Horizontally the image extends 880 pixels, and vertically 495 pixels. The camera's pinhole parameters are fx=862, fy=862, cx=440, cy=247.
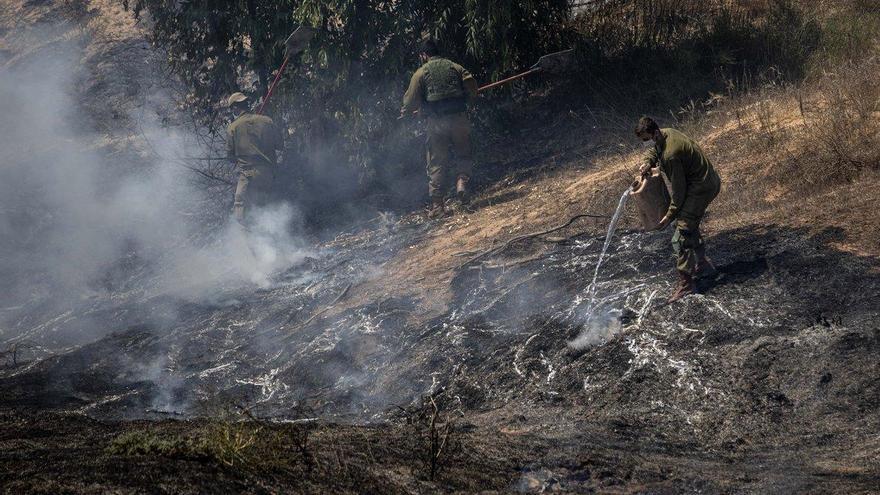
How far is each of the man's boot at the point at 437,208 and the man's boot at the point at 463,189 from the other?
24 cm

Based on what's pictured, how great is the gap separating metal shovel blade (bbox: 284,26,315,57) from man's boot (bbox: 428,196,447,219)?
108 inches

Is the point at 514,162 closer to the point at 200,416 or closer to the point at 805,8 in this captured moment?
the point at 805,8

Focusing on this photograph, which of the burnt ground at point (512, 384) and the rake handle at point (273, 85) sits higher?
the rake handle at point (273, 85)

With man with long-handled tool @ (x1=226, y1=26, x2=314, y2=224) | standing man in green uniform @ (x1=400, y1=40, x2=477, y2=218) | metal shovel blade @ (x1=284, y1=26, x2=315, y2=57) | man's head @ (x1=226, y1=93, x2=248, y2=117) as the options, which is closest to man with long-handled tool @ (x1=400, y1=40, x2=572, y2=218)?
standing man in green uniform @ (x1=400, y1=40, x2=477, y2=218)

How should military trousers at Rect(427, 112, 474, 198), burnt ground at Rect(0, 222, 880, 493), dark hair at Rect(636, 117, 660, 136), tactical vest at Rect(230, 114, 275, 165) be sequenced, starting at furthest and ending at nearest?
tactical vest at Rect(230, 114, 275, 165)
military trousers at Rect(427, 112, 474, 198)
dark hair at Rect(636, 117, 660, 136)
burnt ground at Rect(0, 222, 880, 493)

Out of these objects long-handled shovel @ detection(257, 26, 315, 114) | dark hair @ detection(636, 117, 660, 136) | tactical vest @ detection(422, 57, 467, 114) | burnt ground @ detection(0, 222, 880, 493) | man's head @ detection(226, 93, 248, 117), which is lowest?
burnt ground @ detection(0, 222, 880, 493)

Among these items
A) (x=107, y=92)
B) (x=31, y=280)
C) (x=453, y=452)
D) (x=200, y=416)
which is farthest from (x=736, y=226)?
(x=107, y=92)

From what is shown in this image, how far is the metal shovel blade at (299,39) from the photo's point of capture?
11.4m

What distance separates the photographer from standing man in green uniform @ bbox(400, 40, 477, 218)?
10.6 m

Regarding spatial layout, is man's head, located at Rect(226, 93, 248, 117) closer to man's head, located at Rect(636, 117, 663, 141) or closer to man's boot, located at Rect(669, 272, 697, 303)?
man's head, located at Rect(636, 117, 663, 141)

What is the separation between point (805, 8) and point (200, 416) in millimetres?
9727

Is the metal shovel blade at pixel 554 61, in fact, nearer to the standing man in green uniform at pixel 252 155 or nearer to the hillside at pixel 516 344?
the hillside at pixel 516 344

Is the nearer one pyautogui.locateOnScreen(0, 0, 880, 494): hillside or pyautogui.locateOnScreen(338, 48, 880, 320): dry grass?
pyautogui.locateOnScreen(0, 0, 880, 494): hillside

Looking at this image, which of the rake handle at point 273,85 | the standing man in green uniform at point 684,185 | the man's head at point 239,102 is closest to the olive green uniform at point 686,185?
the standing man in green uniform at point 684,185
